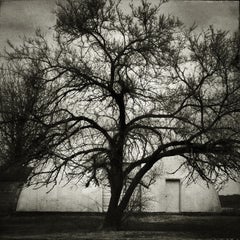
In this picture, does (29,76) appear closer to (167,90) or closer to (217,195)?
(167,90)

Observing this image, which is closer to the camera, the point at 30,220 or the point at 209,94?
the point at 209,94

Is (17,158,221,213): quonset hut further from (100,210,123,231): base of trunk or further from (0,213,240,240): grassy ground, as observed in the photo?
(100,210,123,231): base of trunk

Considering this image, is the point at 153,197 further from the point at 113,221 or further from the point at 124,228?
the point at 113,221

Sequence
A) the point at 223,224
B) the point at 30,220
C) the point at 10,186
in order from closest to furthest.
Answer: the point at 223,224 → the point at 30,220 → the point at 10,186

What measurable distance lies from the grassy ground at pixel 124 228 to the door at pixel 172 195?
1.43m

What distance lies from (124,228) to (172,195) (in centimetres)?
894

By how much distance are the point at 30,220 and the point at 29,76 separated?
330 inches

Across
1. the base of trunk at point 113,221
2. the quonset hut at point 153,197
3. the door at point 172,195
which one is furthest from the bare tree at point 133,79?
the door at point 172,195

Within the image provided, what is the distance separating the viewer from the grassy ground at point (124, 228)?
46.9 feet

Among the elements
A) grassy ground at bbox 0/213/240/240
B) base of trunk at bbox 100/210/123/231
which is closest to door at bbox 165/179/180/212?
grassy ground at bbox 0/213/240/240

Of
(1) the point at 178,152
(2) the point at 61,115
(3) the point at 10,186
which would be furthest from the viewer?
(3) the point at 10,186

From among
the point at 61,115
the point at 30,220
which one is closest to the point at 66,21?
the point at 61,115

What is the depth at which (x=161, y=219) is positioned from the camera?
21.5 m

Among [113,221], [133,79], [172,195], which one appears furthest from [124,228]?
[172,195]
